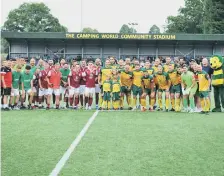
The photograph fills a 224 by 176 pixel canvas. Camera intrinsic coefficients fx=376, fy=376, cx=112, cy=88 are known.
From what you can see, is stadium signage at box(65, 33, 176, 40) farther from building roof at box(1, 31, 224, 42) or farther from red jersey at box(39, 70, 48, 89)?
red jersey at box(39, 70, 48, 89)

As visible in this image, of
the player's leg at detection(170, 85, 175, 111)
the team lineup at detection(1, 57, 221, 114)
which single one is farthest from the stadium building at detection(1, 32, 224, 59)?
the player's leg at detection(170, 85, 175, 111)

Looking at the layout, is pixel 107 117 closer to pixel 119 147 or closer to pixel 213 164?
pixel 119 147

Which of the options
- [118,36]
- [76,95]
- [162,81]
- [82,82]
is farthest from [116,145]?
[118,36]

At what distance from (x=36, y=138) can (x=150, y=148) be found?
248 centimetres

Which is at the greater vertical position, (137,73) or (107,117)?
(137,73)

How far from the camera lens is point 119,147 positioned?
7.05 meters

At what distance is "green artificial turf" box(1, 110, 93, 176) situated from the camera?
571 centimetres

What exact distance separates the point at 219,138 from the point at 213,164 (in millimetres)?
2309

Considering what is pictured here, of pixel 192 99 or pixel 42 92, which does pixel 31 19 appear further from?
pixel 192 99

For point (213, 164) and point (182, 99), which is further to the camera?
point (182, 99)

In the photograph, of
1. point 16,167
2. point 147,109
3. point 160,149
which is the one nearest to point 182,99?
point 147,109

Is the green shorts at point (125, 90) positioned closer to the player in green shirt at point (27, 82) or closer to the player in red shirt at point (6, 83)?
the player in green shirt at point (27, 82)

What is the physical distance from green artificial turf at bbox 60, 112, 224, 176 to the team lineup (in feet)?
7.28

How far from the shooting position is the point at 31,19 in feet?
283
